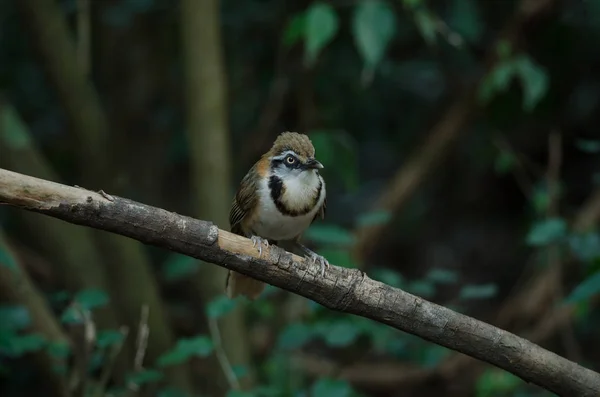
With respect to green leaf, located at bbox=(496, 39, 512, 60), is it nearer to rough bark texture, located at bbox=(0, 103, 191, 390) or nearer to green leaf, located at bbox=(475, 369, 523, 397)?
green leaf, located at bbox=(475, 369, 523, 397)

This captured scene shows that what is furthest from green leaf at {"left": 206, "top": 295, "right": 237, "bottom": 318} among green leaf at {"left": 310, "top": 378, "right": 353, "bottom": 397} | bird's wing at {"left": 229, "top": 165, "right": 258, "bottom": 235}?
green leaf at {"left": 310, "top": 378, "right": 353, "bottom": 397}

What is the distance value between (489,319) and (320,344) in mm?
1311

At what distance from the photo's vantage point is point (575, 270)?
537 cm

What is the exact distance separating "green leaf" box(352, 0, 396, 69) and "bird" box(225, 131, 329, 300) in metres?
0.69

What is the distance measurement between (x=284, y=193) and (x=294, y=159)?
141 millimetres

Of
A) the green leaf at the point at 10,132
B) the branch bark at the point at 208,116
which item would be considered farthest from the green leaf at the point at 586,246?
the green leaf at the point at 10,132

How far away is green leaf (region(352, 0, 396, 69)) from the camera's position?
153 inches

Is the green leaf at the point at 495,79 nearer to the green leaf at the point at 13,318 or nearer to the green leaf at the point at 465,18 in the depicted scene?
the green leaf at the point at 465,18

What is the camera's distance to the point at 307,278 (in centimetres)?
255

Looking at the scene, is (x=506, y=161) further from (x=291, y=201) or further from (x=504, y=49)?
(x=291, y=201)

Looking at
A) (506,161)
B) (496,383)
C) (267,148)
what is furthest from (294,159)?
(506,161)

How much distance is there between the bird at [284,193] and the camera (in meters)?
3.35

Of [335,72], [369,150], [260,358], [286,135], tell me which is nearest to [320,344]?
[260,358]

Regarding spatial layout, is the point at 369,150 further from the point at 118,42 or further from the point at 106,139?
the point at 106,139
